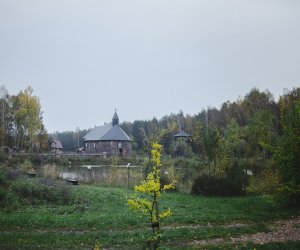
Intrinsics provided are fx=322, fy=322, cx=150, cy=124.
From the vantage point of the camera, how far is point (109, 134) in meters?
65.1

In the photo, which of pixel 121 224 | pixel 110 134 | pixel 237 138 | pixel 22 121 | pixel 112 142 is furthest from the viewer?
pixel 110 134

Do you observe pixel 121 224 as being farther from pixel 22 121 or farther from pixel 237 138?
pixel 22 121

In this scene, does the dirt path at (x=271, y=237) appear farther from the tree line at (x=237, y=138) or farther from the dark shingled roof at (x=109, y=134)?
the dark shingled roof at (x=109, y=134)

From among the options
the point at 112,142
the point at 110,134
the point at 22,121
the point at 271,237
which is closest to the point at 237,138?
the point at 271,237

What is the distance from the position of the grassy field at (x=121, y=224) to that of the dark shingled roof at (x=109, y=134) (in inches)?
1880

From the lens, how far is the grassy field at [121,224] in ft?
30.4

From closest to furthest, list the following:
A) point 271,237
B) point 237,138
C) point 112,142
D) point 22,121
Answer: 1. point 271,237
2. point 237,138
3. point 22,121
4. point 112,142

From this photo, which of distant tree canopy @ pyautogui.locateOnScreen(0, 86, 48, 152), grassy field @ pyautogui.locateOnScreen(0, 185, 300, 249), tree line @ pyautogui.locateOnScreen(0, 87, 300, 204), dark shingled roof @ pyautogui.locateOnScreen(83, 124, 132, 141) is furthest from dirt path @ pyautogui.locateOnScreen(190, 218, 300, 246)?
dark shingled roof @ pyautogui.locateOnScreen(83, 124, 132, 141)

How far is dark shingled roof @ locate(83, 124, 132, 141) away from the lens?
6443 cm

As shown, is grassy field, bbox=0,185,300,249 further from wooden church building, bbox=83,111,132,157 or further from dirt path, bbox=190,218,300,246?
wooden church building, bbox=83,111,132,157

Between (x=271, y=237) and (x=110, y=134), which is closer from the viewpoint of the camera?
(x=271, y=237)

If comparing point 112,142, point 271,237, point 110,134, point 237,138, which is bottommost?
point 271,237

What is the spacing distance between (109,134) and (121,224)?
2124 inches

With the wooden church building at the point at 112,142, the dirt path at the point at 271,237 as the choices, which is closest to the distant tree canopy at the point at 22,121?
the wooden church building at the point at 112,142
